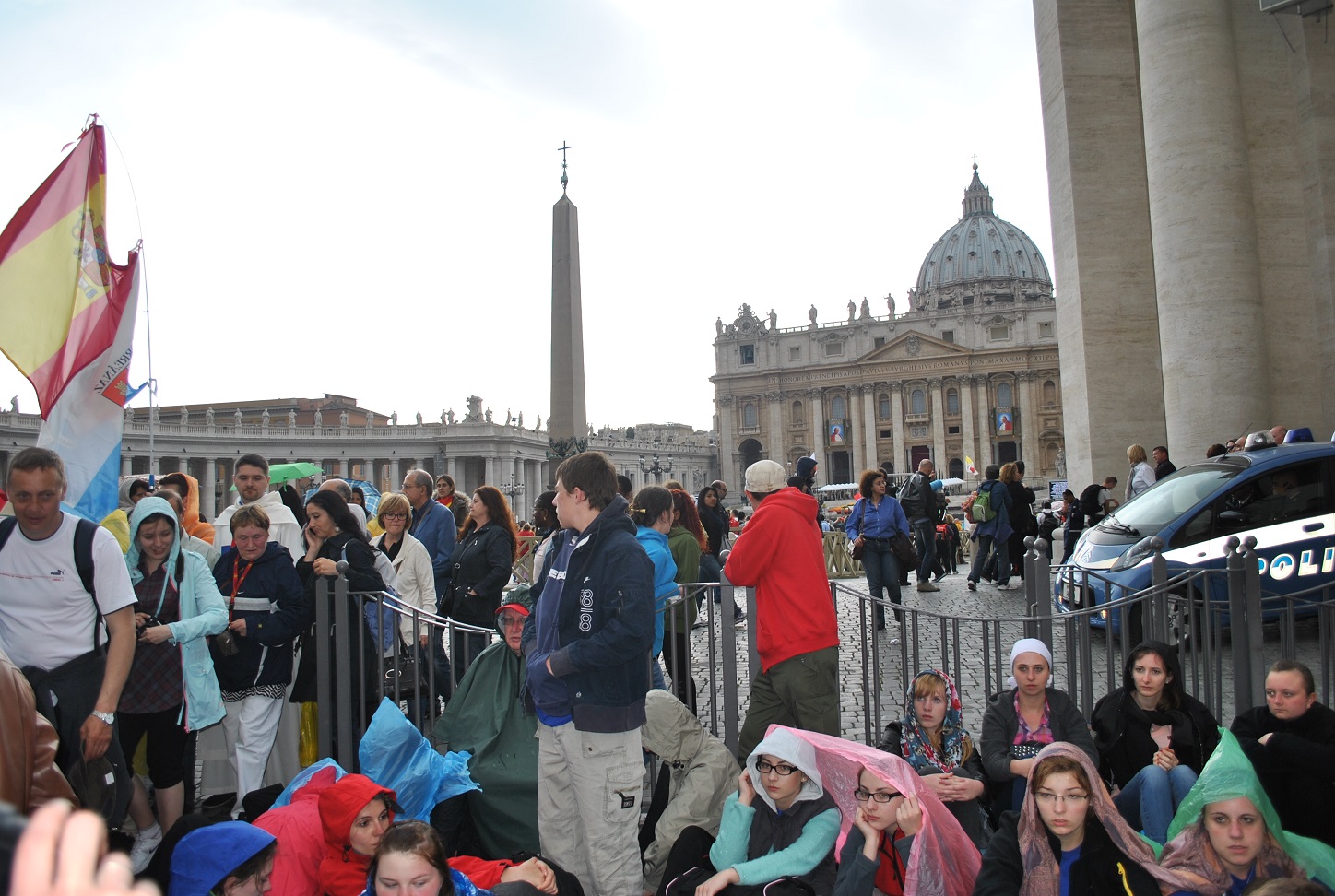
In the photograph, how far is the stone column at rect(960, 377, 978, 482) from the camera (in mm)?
81994

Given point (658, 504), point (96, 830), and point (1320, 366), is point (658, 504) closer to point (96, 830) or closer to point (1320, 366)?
point (96, 830)

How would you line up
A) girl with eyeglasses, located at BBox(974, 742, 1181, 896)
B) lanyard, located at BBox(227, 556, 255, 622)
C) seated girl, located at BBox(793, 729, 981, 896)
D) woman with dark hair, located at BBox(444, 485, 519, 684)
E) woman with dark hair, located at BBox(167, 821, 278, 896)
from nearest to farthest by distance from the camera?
girl with eyeglasses, located at BBox(974, 742, 1181, 896) < woman with dark hair, located at BBox(167, 821, 278, 896) < seated girl, located at BBox(793, 729, 981, 896) < lanyard, located at BBox(227, 556, 255, 622) < woman with dark hair, located at BBox(444, 485, 519, 684)

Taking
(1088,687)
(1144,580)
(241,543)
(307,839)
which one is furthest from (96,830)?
(1144,580)

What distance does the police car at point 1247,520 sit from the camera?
25.4 ft

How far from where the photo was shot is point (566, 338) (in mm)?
17953

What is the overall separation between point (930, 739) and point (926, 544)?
821cm

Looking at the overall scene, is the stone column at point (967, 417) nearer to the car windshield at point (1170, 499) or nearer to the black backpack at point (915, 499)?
the black backpack at point (915, 499)

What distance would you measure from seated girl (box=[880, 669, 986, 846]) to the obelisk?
13.8 metres

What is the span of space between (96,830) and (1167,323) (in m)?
11.8

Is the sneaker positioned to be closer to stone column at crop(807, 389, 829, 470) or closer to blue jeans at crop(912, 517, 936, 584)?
blue jeans at crop(912, 517, 936, 584)

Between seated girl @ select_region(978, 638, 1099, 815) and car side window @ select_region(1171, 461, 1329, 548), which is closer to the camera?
→ seated girl @ select_region(978, 638, 1099, 815)

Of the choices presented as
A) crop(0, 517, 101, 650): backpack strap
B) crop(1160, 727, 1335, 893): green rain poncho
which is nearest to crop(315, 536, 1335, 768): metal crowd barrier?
crop(1160, 727, 1335, 893): green rain poncho

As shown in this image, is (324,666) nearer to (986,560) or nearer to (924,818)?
(924,818)

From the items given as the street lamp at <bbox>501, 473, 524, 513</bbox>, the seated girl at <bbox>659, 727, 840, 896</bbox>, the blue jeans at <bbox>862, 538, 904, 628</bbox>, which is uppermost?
the street lamp at <bbox>501, 473, 524, 513</bbox>
